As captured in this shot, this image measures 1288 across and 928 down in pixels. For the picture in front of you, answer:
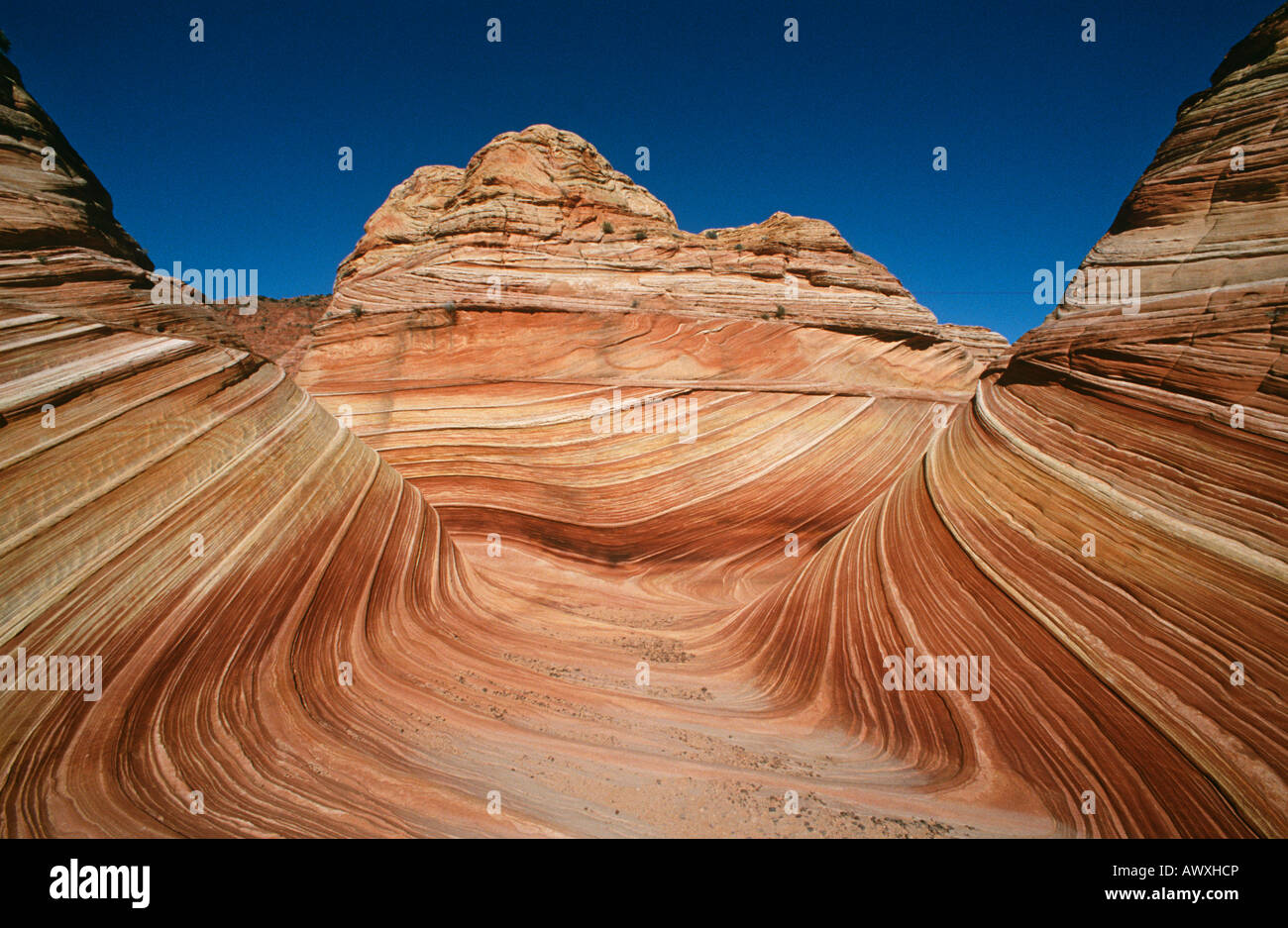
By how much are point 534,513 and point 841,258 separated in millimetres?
8156

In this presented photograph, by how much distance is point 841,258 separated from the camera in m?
11.1

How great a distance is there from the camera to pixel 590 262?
9781mm

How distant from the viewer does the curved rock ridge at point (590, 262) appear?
938 centimetres
